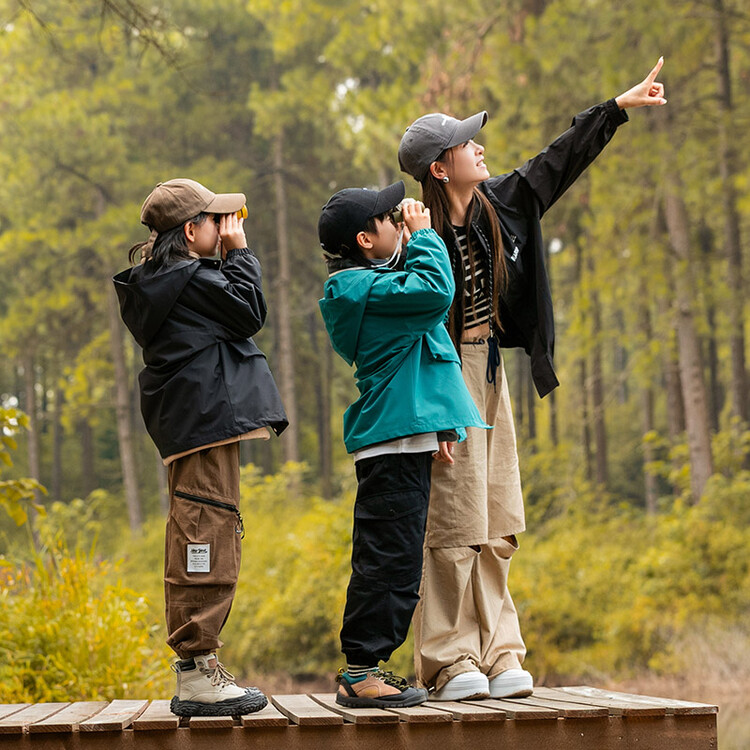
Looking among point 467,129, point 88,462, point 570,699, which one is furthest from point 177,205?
point 88,462

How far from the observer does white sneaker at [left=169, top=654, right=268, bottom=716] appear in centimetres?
298

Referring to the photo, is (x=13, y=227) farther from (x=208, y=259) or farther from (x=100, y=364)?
(x=208, y=259)

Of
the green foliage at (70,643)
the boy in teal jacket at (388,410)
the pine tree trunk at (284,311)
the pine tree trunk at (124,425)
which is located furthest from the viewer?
the pine tree trunk at (284,311)

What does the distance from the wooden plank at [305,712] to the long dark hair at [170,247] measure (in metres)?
1.46

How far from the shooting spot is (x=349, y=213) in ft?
10.7

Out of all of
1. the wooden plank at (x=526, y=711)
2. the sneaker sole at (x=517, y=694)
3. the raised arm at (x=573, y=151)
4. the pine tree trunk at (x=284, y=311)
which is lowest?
the sneaker sole at (x=517, y=694)

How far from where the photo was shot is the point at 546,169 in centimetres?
364

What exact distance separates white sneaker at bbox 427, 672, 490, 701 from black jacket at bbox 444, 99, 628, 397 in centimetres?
103

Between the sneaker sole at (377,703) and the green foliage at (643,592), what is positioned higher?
the sneaker sole at (377,703)

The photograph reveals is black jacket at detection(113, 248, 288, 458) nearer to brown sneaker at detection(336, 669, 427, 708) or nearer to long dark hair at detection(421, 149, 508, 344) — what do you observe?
long dark hair at detection(421, 149, 508, 344)

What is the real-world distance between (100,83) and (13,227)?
347 cm

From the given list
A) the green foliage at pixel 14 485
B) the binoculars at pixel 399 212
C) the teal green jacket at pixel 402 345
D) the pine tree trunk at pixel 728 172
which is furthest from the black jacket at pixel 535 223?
the pine tree trunk at pixel 728 172

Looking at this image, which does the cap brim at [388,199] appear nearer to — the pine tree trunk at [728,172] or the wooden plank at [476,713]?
the wooden plank at [476,713]

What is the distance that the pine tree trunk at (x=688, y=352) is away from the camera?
1172 centimetres
